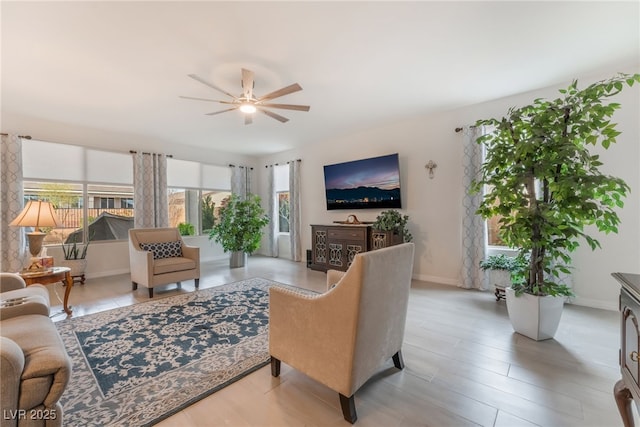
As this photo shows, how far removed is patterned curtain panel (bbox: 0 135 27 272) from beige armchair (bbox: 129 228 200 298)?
6.00 feet

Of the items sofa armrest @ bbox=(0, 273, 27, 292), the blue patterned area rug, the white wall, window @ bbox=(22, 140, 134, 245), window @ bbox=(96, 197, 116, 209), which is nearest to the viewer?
the blue patterned area rug

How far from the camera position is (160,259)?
3963mm

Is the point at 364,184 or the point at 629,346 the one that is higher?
the point at 364,184

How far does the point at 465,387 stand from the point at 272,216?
5723 millimetres

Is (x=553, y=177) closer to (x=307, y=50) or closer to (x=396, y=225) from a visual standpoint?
(x=396, y=225)

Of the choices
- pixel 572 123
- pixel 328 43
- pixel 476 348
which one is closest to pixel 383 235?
pixel 476 348

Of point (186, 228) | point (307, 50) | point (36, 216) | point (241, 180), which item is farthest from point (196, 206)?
point (307, 50)

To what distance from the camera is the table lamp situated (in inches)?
109

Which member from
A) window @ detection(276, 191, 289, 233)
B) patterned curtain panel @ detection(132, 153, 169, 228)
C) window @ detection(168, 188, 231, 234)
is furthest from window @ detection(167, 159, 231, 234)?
window @ detection(276, 191, 289, 233)

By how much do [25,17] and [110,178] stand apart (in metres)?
3.50

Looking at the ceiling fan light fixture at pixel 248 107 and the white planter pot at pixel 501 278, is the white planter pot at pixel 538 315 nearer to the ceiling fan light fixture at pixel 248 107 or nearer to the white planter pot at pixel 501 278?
the white planter pot at pixel 501 278

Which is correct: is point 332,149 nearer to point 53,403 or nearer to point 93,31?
point 93,31

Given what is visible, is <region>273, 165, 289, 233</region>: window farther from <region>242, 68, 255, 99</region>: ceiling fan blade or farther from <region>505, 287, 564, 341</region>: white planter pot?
<region>505, 287, 564, 341</region>: white planter pot

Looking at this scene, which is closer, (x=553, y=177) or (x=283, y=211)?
(x=553, y=177)
